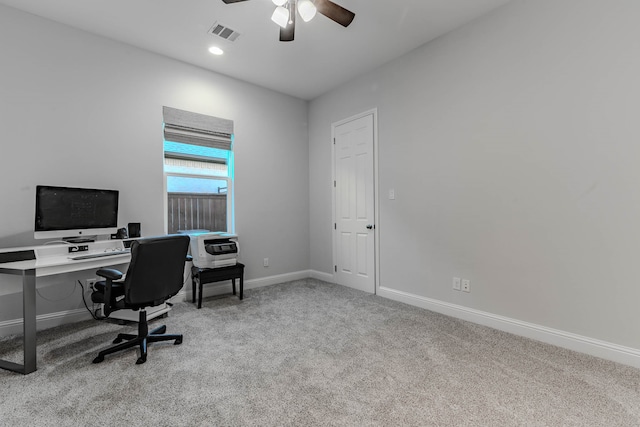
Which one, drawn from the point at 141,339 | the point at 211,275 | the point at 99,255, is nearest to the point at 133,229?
the point at 99,255

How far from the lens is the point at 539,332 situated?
7.97ft

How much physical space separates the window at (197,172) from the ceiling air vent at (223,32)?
1.02m

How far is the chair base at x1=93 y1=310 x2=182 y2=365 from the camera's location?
2123 mm

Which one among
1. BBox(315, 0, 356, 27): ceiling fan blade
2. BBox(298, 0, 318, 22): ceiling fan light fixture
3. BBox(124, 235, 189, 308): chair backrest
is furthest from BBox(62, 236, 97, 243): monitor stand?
BBox(315, 0, 356, 27): ceiling fan blade

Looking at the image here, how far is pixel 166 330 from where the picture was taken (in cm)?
268

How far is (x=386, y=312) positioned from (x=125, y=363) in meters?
2.34

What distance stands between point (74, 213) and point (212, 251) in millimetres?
1313

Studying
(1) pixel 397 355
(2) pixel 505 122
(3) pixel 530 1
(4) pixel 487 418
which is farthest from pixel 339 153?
(4) pixel 487 418

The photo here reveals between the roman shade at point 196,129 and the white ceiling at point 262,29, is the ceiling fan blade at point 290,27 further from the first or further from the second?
the roman shade at point 196,129

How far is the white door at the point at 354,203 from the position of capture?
3.84 metres

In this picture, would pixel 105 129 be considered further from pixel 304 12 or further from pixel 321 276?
pixel 321 276

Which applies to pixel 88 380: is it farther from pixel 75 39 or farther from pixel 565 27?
pixel 565 27

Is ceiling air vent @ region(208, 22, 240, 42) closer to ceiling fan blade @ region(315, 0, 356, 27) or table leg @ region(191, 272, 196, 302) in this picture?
ceiling fan blade @ region(315, 0, 356, 27)

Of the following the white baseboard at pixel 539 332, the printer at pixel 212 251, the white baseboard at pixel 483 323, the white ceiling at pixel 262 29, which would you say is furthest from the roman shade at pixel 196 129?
the white baseboard at pixel 539 332
